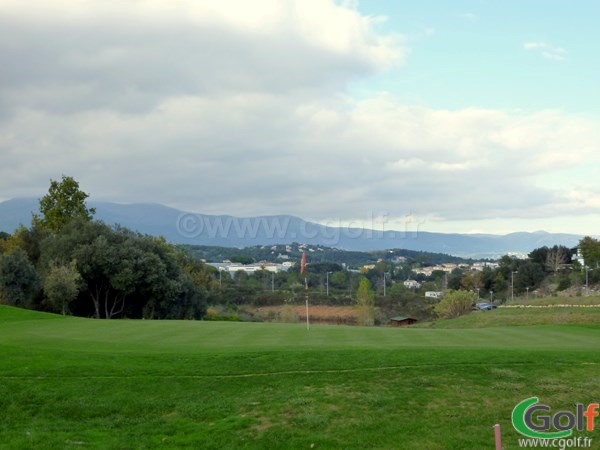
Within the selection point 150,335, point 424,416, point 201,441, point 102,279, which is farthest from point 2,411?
point 102,279

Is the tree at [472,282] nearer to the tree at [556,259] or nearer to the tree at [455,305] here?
the tree at [556,259]

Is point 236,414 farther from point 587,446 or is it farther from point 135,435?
point 587,446

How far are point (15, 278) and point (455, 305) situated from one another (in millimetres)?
→ 51610

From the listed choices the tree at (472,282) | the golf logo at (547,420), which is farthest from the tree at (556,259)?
the golf logo at (547,420)

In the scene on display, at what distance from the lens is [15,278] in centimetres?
4628

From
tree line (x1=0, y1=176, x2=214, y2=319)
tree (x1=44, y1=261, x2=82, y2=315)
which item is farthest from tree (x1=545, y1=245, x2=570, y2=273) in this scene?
tree (x1=44, y1=261, x2=82, y2=315)

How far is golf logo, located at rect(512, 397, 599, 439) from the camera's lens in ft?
41.6

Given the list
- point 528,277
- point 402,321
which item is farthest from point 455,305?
point 528,277

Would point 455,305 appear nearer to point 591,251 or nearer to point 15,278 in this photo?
point 591,251

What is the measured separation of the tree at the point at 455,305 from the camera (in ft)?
249

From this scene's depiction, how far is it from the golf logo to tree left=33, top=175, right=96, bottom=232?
55.5m

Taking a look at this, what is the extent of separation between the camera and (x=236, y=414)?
1373 cm

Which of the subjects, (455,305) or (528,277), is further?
(528,277)

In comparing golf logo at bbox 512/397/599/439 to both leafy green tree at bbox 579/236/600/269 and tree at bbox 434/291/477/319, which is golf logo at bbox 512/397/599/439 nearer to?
tree at bbox 434/291/477/319
